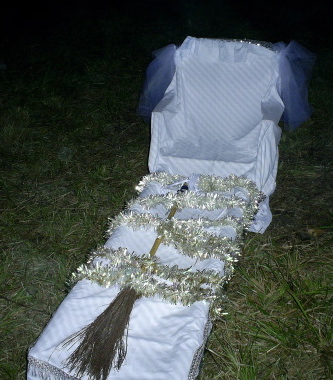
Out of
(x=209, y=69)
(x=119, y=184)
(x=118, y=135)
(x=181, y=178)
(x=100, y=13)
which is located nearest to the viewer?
(x=181, y=178)

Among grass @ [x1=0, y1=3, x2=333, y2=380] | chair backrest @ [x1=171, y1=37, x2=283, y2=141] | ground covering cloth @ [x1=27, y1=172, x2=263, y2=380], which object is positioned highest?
chair backrest @ [x1=171, y1=37, x2=283, y2=141]

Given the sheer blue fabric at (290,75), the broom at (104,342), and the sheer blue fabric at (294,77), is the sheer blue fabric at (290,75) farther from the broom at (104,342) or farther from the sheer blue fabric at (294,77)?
the broom at (104,342)

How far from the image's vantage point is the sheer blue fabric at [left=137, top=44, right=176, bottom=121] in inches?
88.4

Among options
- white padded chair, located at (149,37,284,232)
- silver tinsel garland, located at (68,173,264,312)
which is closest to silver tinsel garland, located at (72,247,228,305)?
silver tinsel garland, located at (68,173,264,312)

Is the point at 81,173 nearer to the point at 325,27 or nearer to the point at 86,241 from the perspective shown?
the point at 86,241

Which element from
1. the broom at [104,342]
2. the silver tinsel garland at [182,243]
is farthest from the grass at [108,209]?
the broom at [104,342]

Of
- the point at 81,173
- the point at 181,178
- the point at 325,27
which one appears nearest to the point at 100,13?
the point at 325,27

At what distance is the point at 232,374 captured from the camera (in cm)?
153

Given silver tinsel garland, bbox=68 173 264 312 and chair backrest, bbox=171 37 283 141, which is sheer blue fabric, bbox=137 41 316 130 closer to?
chair backrest, bbox=171 37 283 141

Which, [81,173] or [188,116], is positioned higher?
[188,116]

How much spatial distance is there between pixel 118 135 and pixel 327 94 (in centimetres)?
155

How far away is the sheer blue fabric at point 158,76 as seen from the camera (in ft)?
7.37

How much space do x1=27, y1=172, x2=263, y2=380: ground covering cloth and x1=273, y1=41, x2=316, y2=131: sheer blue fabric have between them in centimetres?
45

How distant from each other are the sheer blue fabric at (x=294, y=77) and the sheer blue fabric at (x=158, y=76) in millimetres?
490
